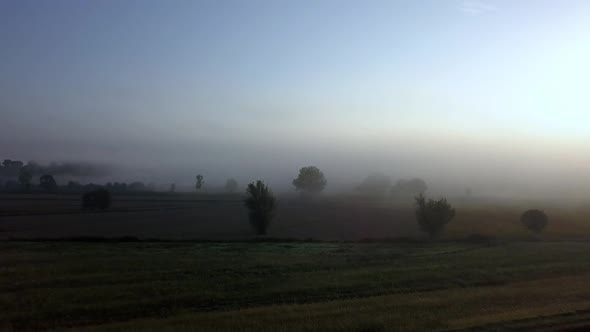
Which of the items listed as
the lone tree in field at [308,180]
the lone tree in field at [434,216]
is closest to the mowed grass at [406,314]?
the lone tree in field at [434,216]

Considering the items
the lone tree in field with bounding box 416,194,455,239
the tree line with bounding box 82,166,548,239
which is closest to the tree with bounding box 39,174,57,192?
the tree line with bounding box 82,166,548,239

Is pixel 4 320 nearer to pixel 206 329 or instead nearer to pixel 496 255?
pixel 206 329

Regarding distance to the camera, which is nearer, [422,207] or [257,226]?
[422,207]

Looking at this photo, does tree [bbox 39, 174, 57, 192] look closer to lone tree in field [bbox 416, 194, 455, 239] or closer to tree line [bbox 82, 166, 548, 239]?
tree line [bbox 82, 166, 548, 239]

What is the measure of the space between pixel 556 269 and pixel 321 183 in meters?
165

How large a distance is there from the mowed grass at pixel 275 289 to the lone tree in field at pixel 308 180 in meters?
153

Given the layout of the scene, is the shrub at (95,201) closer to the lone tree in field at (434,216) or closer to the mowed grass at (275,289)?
the lone tree in field at (434,216)

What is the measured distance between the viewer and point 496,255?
3638cm

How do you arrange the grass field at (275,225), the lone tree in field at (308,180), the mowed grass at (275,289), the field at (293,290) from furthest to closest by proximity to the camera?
the lone tree in field at (308,180)
the grass field at (275,225)
the mowed grass at (275,289)
the field at (293,290)

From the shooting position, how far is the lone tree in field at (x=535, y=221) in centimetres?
6875

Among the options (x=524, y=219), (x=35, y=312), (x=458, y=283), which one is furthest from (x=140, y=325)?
(x=524, y=219)

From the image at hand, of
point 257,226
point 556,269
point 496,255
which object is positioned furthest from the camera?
point 257,226

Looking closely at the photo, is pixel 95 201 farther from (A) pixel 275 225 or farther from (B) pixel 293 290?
(B) pixel 293 290

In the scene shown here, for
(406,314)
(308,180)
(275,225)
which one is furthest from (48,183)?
(406,314)
